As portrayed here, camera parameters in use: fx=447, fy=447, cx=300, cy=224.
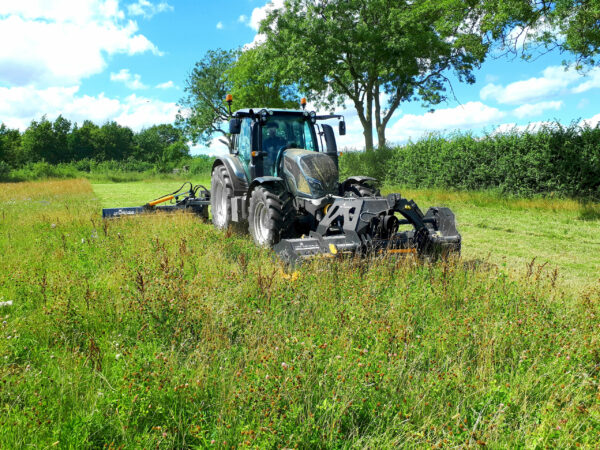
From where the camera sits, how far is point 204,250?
6.73m

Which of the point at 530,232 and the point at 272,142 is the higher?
the point at 272,142

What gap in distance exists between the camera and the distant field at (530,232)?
7020mm

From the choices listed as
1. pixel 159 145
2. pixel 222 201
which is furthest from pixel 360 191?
pixel 159 145

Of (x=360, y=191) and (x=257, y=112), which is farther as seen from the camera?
(x=257, y=112)

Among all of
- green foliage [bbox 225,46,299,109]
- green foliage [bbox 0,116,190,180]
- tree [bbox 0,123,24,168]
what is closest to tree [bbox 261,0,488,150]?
green foliage [bbox 225,46,299,109]

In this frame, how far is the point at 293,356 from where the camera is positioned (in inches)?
125

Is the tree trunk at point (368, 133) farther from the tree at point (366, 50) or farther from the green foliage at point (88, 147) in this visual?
the green foliage at point (88, 147)

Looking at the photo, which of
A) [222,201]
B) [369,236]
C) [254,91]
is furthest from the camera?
[254,91]

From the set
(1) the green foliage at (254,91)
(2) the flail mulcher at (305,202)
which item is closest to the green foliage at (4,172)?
(1) the green foliage at (254,91)

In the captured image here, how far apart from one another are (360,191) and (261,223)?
1638 millimetres

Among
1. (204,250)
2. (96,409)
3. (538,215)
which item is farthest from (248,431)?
(538,215)

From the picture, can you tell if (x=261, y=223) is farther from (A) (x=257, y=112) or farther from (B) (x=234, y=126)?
(A) (x=257, y=112)

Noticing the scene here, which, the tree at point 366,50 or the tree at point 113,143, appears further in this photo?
the tree at point 113,143

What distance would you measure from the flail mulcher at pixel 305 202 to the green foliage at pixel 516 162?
7.93 m
